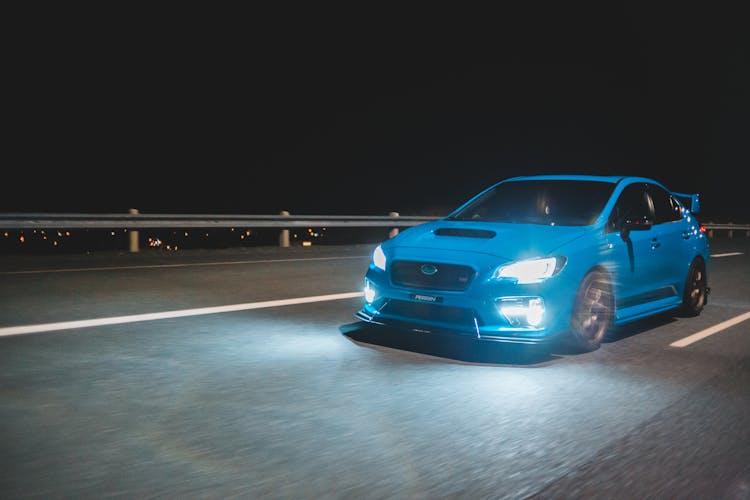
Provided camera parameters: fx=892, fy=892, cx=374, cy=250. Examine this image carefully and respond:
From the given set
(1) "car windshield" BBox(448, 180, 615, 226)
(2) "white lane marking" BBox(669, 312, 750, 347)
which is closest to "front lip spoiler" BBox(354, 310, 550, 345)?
(1) "car windshield" BBox(448, 180, 615, 226)

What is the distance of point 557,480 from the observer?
4324mm

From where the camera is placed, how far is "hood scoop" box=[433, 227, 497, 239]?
7.79 metres

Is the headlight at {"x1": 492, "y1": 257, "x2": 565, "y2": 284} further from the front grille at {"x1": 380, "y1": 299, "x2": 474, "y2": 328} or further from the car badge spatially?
the car badge

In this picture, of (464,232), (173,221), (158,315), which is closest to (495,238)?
(464,232)

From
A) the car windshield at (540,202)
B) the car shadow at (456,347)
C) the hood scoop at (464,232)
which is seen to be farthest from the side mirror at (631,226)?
the hood scoop at (464,232)

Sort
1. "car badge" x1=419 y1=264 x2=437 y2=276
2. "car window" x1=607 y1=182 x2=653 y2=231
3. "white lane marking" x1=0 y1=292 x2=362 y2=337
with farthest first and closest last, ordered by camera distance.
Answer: "car window" x1=607 y1=182 x2=653 y2=231, "white lane marking" x1=0 y1=292 x2=362 y2=337, "car badge" x1=419 y1=264 x2=437 y2=276

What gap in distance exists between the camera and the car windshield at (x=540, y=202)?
8734 millimetres

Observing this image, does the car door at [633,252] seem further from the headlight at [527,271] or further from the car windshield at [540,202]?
the headlight at [527,271]

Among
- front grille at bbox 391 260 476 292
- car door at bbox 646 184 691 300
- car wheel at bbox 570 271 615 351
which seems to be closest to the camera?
front grille at bbox 391 260 476 292

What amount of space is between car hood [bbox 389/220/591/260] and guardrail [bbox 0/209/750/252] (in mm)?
10811

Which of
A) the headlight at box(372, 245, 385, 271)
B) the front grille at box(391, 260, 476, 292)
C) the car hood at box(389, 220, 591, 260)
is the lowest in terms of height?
the front grille at box(391, 260, 476, 292)

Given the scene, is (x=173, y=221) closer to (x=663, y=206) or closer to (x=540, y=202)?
(x=540, y=202)

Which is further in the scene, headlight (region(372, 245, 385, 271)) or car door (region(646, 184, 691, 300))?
car door (region(646, 184, 691, 300))

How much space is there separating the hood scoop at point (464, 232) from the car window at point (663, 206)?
2.45 metres
